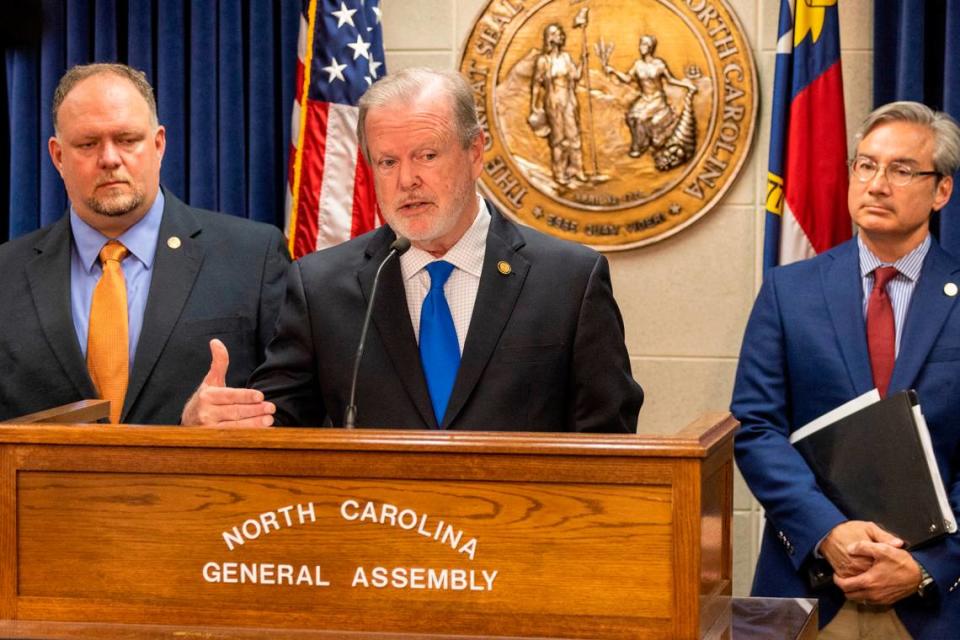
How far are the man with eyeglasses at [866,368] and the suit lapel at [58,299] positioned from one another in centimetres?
161

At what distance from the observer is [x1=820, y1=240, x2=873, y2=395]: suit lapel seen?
3.20 m

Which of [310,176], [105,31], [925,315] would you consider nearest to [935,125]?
[925,315]

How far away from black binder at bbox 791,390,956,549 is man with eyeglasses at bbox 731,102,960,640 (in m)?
0.05

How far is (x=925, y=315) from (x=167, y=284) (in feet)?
6.10

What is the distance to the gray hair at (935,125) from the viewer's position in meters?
3.34

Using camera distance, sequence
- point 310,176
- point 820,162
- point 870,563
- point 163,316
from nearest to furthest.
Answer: point 870,563
point 163,316
point 820,162
point 310,176

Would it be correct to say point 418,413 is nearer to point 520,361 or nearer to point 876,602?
point 520,361

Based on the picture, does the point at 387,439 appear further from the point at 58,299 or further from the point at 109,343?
the point at 58,299

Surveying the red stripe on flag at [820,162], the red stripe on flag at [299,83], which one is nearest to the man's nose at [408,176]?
the red stripe on flag at [299,83]

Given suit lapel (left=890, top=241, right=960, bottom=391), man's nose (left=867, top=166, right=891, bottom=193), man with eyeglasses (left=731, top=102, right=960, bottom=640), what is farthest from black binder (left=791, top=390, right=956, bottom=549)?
man's nose (left=867, top=166, right=891, bottom=193)

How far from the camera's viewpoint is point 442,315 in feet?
8.37

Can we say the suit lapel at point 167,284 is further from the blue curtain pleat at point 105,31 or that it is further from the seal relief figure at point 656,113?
the seal relief figure at point 656,113

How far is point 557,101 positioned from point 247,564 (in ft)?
8.68

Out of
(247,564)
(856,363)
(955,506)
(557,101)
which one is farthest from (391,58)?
(247,564)
